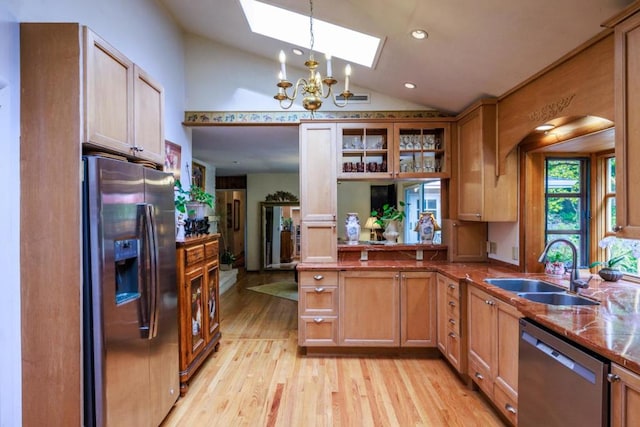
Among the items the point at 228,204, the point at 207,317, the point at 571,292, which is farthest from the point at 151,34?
the point at 228,204

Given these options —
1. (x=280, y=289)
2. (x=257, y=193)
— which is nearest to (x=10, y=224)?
(x=280, y=289)

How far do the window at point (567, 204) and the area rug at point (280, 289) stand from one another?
387 centimetres

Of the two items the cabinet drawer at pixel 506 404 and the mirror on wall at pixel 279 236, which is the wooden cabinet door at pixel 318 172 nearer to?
the cabinet drawer at pixel 506 404

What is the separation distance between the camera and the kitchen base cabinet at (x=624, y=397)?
120 cm

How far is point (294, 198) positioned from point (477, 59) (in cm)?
579

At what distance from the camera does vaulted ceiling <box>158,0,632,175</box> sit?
1.85 m

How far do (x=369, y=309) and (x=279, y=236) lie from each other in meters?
5.43

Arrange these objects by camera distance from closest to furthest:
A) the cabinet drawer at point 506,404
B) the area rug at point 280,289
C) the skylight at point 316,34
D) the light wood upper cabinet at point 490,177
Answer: the cabinet drawer at point 506,404 < the light wood upper cabinet at point 490,177 < the skylight at point 316,34 < the area rug at point 280,289

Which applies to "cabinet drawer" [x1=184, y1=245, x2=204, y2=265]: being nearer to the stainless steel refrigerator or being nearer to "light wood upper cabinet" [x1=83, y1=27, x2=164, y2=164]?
the stainless steel refrigerator

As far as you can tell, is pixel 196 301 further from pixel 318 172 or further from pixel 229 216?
pixel 229 216

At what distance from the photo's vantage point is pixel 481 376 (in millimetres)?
2465

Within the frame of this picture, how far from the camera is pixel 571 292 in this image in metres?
2.12

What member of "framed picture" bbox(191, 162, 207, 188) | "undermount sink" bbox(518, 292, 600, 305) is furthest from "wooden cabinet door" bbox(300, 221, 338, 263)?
"framed picture" bbox(191, 162, 207, 188)

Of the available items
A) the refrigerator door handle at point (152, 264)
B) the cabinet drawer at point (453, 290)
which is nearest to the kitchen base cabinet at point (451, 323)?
the cabinet drawer at point (453, 290)
